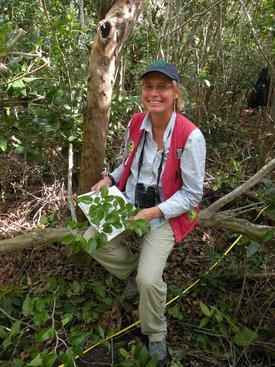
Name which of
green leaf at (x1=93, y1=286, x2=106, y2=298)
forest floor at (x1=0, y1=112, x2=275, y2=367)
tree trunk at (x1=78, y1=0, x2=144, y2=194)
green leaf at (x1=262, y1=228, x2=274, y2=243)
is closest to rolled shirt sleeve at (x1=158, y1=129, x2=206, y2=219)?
green leaf at (x1=262, y1=228, x2=274, y2=243)

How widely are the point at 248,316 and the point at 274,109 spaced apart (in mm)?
2948

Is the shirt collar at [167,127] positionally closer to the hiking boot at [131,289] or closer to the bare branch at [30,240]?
the bare branch at [30,240]

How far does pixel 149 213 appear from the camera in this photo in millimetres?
1997

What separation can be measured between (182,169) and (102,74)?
2.57ft

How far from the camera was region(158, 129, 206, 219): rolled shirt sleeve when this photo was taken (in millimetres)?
1955

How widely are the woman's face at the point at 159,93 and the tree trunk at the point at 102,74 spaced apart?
0.30 m

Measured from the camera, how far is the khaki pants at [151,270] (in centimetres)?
204

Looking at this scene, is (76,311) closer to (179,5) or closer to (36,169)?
(36,169)

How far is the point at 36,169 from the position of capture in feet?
13.2

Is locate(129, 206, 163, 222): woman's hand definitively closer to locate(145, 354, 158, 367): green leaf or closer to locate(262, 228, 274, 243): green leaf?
locate(262, 228, 274, 243): green leaf

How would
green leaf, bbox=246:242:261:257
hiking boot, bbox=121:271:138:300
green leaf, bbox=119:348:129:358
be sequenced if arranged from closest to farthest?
green leaf, bbox=119:348:129:358 < green leaf, bbox=246:242:261:257 < hiking boot, bbox=121:271:138:300

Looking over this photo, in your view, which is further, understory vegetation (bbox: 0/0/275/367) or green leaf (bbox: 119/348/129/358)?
understory vegetation (bbox: 0/0/275/367)

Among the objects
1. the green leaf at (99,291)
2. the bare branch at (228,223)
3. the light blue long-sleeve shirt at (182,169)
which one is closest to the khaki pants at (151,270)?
the light blue long-sleeve shirt at (182,169)

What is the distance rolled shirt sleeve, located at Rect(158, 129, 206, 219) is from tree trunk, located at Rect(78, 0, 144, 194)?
671 millimetres
